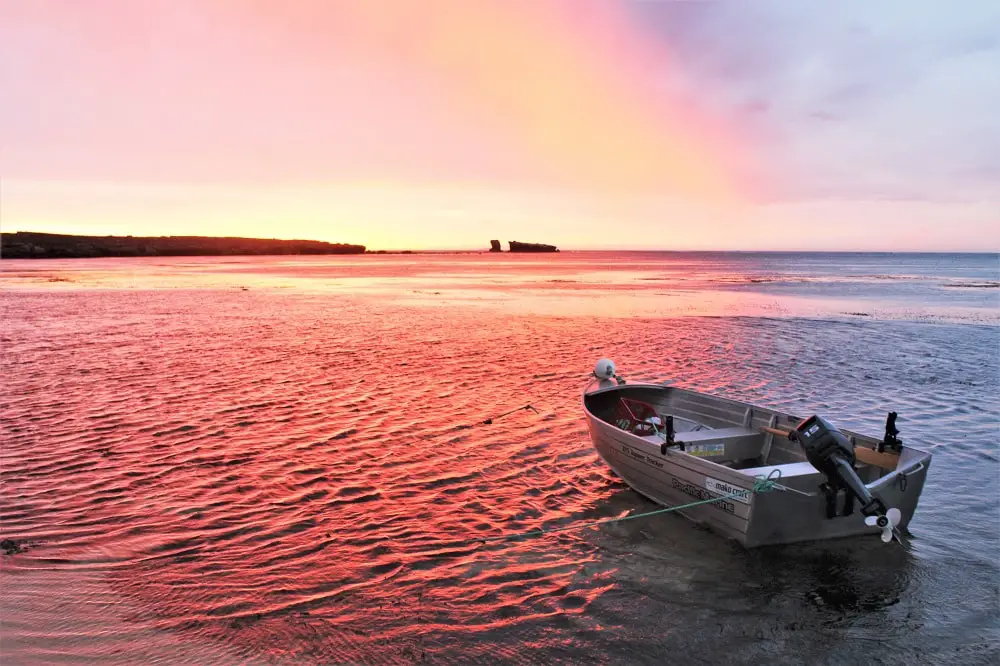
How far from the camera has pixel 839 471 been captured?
25.5ft

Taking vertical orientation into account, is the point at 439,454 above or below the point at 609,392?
below

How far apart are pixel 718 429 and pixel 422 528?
5.90m

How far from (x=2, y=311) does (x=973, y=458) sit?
43.0 metres

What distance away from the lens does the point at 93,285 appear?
56.0 metres

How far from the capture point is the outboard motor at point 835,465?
7.58m

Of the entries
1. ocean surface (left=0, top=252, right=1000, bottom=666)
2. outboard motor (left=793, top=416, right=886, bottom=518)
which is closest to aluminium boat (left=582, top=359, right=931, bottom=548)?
outboard motor (left=793, top=416, right=886, bottom=518)

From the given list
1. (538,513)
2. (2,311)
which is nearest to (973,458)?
(538,513)

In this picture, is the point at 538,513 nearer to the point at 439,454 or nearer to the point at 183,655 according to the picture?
the point at 439,454

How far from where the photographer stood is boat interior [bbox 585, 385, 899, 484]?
897 cm

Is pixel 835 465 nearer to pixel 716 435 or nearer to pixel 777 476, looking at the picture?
pixel 777 476

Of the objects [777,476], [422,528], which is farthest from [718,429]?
[422,528]

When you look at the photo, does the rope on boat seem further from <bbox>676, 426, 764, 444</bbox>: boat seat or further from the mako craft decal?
<bbox>676, 426, 764, 444</bbox>: boat seat

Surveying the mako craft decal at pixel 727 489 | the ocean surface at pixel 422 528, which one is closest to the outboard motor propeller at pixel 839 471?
the ocean surface at pixel 422 528

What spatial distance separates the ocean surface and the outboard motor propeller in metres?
0.74
